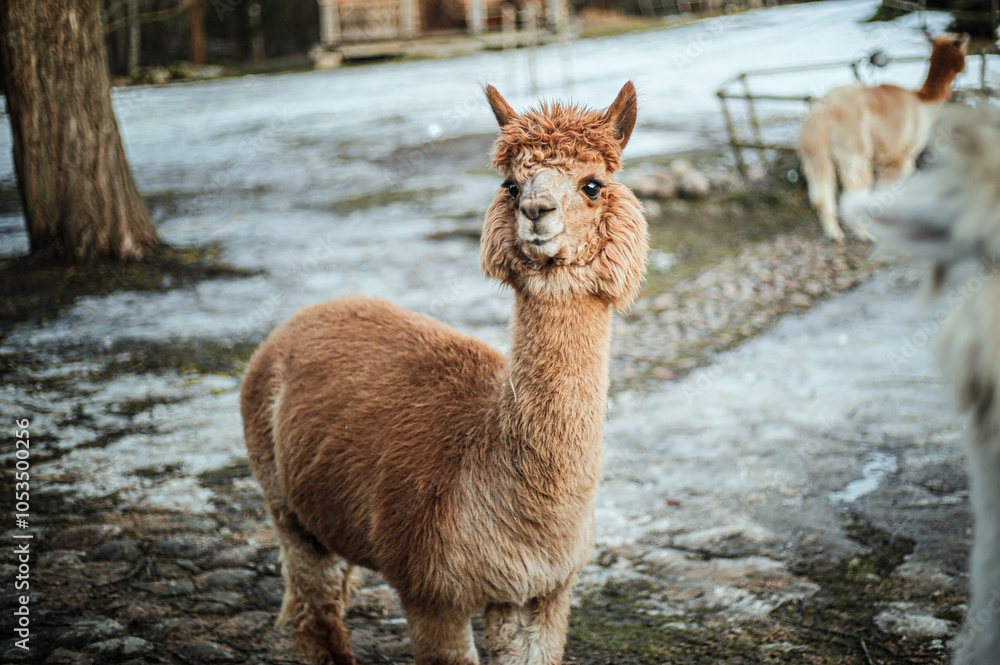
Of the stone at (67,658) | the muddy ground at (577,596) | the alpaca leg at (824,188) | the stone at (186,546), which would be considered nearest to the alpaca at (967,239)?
the muddy ground at (577,596)

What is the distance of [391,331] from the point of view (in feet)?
10.3

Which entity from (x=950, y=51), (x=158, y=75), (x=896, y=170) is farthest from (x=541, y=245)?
(x=158, y=75)

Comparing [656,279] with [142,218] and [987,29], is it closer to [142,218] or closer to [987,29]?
[142,218]

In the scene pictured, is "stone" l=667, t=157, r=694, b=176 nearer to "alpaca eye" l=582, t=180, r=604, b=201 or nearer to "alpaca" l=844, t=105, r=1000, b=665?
"alpaca eye" l=582, t=180, r=604, b=201

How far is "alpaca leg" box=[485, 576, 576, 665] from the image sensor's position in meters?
2.52

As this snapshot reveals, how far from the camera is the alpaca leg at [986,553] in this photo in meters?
1.57

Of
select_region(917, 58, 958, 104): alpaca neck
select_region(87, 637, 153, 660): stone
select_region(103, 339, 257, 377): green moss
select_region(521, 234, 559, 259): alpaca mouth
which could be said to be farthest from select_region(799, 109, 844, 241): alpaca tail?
select_region(87, 637, 153, 660): stone

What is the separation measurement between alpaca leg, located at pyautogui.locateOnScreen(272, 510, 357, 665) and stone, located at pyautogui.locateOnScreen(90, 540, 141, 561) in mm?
1042

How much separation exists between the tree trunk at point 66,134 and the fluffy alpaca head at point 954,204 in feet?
24.8

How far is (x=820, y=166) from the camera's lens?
8.29 metres

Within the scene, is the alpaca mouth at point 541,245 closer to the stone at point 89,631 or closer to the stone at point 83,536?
the stone at point 89,631

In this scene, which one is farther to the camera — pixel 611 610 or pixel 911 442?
pixel 911 442

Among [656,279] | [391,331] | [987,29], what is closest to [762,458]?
[391,331]

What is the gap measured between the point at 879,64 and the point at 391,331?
300 inches
